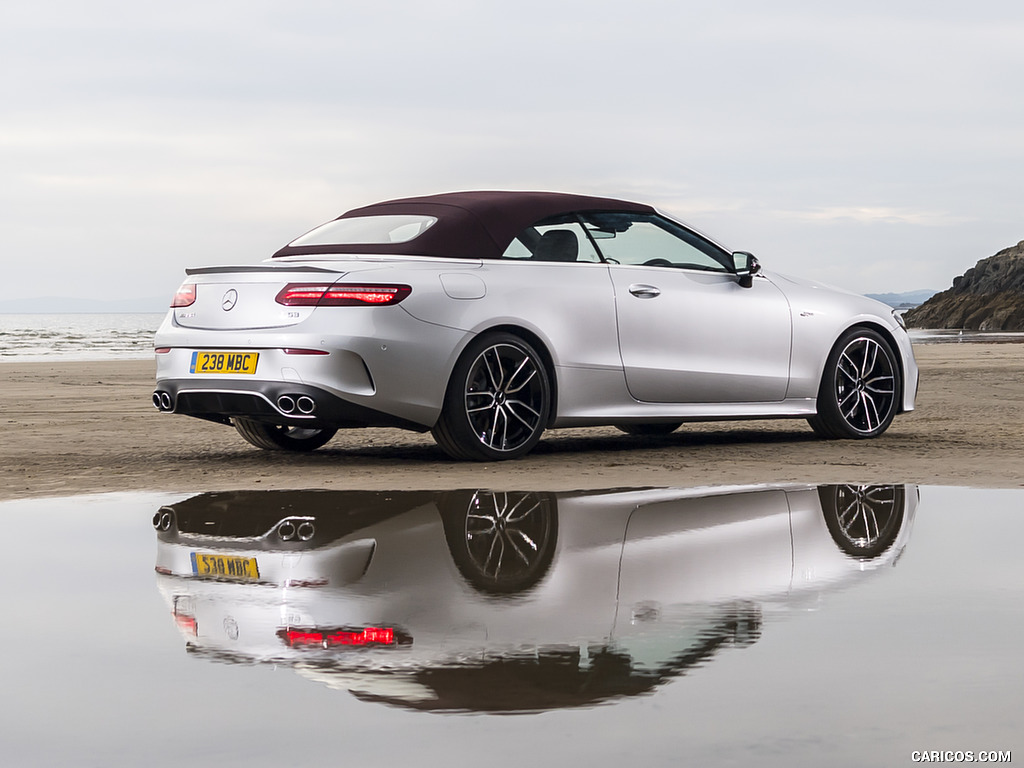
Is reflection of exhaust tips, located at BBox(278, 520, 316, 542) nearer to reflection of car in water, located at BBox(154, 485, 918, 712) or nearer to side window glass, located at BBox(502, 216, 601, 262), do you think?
reflection of car in water, located at BBox(154, 485, 918, 712)

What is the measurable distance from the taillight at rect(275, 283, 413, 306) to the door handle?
5.56 ft

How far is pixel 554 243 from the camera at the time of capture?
883 centimetres

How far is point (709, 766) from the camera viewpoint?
2824 mm

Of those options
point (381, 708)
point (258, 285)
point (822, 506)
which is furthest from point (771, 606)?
point (258, 285)

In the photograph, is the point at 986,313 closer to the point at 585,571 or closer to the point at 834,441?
the point at 834,441

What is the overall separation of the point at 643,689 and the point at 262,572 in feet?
6.42

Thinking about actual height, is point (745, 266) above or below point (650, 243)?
below

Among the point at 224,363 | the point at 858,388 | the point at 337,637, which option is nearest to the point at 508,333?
the point at 224,363

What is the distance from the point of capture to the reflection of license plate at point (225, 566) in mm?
4911

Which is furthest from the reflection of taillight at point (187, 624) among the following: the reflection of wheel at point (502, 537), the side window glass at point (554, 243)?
the side window glass at point (554, 243)

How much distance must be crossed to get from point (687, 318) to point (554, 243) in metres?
1.03

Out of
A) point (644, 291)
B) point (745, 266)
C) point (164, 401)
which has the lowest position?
point (164, 401)

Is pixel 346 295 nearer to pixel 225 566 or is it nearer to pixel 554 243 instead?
pixel 554 243

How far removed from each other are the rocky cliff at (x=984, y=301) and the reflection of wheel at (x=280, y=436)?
71.6 m
